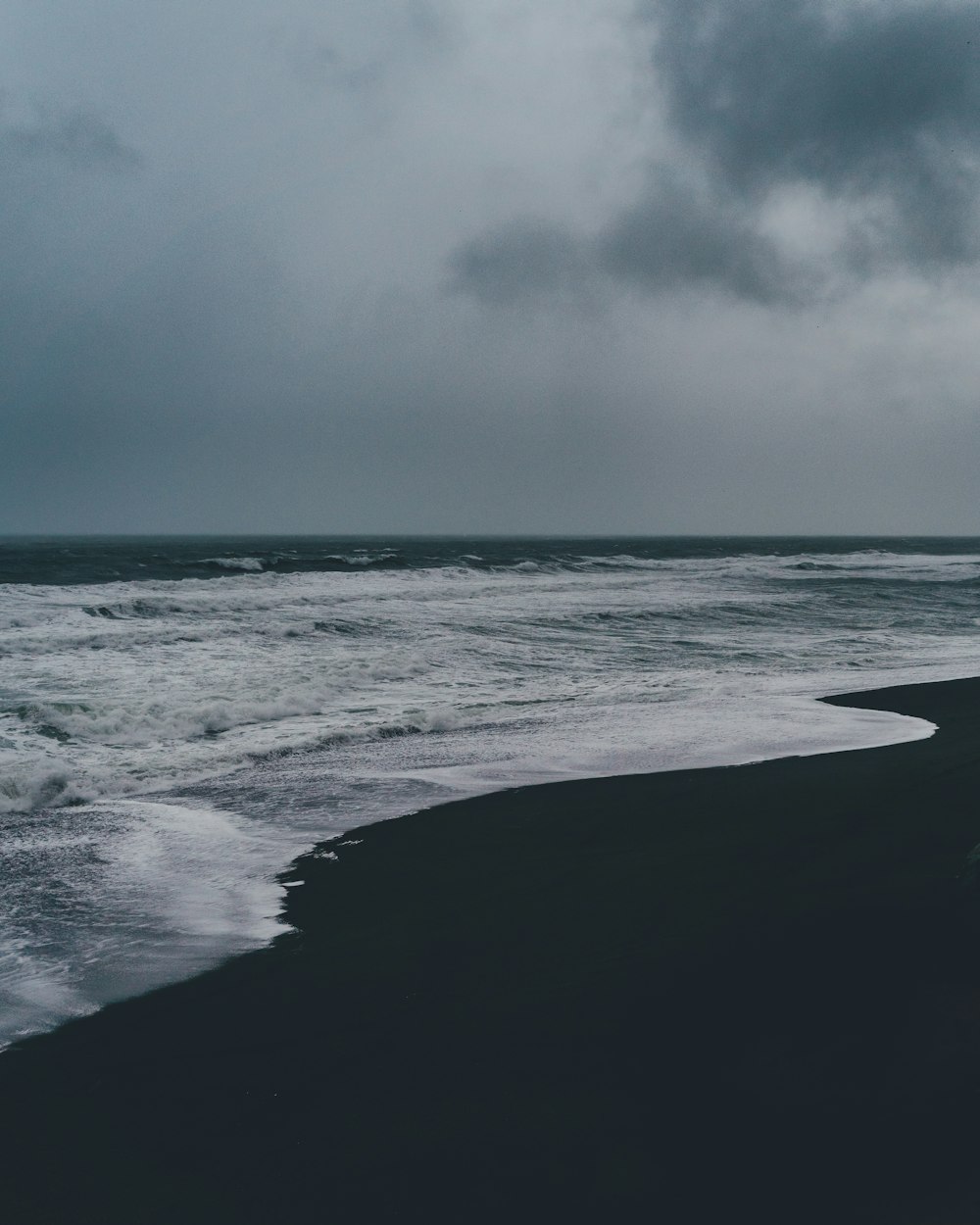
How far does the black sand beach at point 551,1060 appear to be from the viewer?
2.59 meters

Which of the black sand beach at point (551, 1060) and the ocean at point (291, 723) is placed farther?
the ocean at point (291, 723)

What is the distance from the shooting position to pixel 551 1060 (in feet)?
10.6

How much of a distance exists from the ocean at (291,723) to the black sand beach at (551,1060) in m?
0.69

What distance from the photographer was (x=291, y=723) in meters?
10.1

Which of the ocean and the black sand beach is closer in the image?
the black sand beach

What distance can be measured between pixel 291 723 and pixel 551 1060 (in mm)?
7294

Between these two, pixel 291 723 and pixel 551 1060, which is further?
pixel 291 723

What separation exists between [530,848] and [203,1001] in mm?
2493

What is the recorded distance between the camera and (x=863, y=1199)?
2.45 meters

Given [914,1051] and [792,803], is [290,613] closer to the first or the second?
[792,803]

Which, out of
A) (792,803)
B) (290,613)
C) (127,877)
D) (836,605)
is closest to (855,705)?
(792,803)

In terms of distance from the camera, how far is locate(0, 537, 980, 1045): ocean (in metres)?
4.93

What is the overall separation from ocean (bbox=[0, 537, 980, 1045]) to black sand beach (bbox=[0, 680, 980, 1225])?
2.27ft

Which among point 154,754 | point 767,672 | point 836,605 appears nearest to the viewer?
point 154,754
